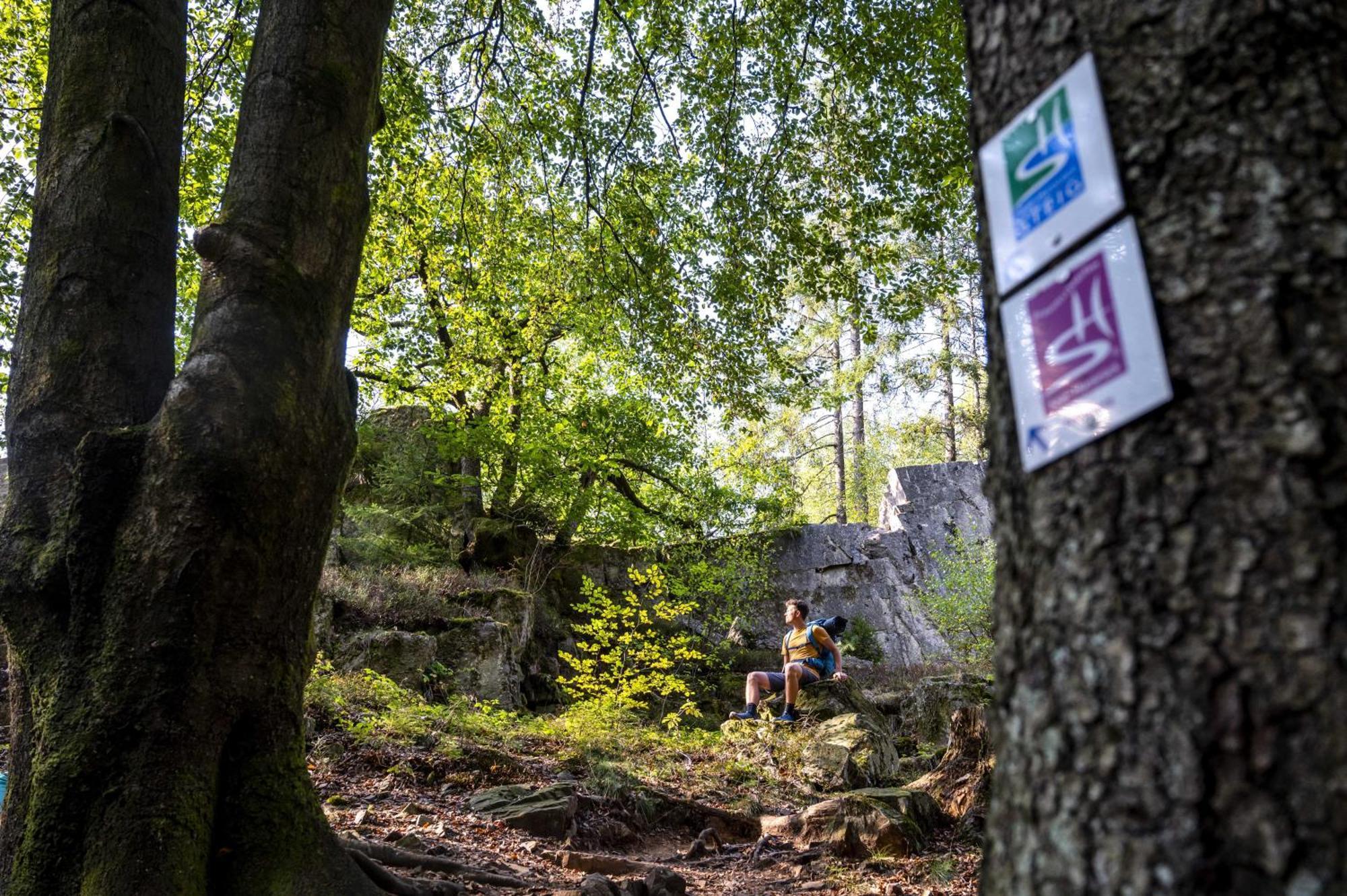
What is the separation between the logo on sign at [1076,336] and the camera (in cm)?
104

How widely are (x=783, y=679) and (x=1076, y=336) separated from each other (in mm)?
8687

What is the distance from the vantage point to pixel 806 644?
8.82m

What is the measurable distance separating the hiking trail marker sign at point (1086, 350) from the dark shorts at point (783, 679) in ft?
26.0

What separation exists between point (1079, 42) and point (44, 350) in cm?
332

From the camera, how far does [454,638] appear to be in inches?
375

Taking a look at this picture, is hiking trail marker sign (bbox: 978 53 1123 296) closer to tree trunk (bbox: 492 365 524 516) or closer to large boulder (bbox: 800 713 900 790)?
large boulder (bbox: 800 713 900 790)

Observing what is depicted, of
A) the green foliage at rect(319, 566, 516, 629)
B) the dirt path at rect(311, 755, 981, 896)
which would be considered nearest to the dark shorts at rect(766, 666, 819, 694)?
the dirt path at rect(311, 755, 981, 896)

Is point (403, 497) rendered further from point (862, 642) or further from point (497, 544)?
point (862, 642)

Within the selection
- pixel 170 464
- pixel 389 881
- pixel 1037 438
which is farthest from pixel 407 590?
pixel 1037 438

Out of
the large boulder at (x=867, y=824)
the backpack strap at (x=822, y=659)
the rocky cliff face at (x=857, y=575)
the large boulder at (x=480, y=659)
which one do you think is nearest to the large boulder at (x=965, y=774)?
the large boulder at (x=867, y=824)

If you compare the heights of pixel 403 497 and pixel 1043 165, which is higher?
pixel 403 497

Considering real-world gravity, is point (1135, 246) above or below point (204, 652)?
above

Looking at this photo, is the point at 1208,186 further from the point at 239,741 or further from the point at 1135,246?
the point at 239,741

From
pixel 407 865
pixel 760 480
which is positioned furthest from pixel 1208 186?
pixel 760 480
